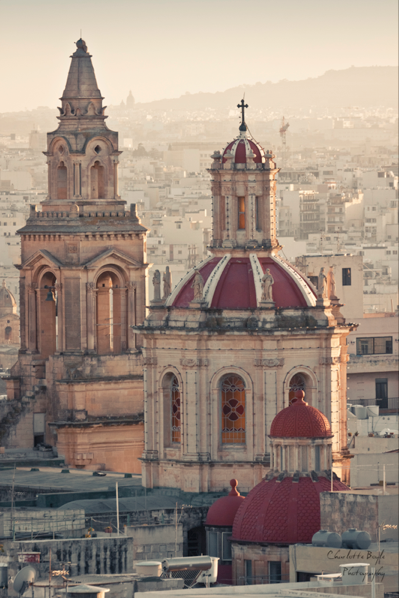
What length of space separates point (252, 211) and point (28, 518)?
11454 millimetres

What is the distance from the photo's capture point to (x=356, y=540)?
2360 inches

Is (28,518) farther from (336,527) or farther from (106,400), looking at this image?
(106,400)

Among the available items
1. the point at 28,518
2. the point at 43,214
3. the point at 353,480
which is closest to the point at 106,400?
the point at 43,214

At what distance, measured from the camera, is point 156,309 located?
239 ft

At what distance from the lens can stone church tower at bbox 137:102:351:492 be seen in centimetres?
7156

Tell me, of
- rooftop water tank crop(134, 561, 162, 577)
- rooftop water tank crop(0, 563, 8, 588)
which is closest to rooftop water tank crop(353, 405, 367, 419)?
rooftop water tank crop(134, 561, 162, 577)

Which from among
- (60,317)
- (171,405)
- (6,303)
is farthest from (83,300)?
(6,303)

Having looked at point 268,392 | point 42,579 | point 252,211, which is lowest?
point 42,579

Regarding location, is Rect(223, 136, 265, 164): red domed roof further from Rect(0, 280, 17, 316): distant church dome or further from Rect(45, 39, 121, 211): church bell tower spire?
Rect(0, 280, 17, 316): distant church dome

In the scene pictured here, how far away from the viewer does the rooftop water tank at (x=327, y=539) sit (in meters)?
60.2

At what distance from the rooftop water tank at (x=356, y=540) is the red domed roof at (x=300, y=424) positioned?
5740mm

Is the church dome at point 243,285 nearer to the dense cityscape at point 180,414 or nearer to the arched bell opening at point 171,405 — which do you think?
the dense cityscape at point 180,414

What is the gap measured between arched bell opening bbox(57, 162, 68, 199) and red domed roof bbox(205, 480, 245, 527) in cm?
2364

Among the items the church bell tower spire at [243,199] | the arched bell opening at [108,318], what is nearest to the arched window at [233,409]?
the church bell tower spire at [243,199]
